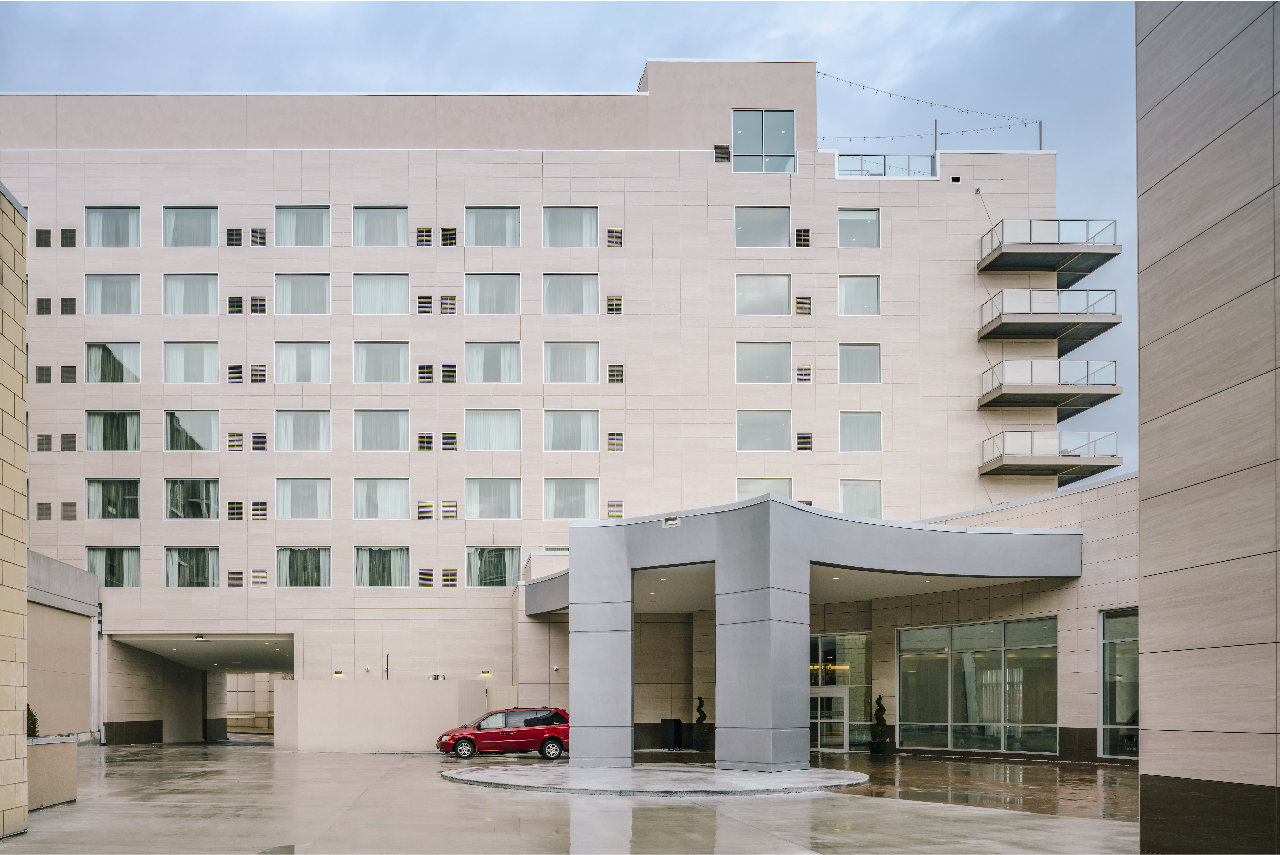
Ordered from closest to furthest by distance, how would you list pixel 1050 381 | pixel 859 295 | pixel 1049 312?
pixel 1049 312, pixel 1050 381, pixel 859 295

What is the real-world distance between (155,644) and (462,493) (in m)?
13.8

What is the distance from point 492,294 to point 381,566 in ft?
37.2

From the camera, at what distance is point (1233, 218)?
10.5m

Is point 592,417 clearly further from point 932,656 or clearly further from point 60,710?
point 60,710

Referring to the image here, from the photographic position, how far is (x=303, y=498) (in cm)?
4612

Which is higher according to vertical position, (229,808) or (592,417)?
(592,417)

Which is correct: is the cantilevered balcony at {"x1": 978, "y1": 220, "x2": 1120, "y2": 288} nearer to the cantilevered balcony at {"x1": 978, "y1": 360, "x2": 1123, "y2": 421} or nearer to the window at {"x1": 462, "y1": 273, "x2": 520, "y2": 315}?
the cantilevered balcony at {"x1": 978, "y1": 360, "x2": 1123, "y2": 421}

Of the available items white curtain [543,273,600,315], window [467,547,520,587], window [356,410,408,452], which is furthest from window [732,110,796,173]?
window [467,547,520,587]

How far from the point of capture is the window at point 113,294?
46.8m

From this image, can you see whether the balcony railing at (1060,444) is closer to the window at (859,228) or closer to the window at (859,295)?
the window at (859,295)

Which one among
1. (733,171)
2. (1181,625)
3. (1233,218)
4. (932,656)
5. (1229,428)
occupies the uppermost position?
(733,171)

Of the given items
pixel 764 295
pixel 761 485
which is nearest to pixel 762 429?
pixel 761 485

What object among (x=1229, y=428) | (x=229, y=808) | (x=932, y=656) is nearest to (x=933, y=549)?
(x=932, y=656)

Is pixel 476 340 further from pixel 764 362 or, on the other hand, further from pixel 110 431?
pixel 110 431
